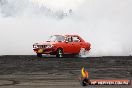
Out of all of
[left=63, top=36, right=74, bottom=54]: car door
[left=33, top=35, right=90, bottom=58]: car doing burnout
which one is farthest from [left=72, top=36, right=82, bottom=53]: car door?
[left=63, top=36, right=74, bottom=54]: car door

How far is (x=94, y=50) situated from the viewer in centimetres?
3275

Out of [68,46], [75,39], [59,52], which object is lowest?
[59,52]

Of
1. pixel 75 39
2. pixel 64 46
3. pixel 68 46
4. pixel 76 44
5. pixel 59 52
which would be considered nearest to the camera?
pixel 59 52

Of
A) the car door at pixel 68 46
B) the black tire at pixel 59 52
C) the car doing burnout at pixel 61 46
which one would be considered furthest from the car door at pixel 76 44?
the black tire at pixel 59 52

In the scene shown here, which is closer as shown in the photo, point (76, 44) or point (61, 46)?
point (61, 46)

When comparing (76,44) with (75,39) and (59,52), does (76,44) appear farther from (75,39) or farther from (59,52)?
(59,52)

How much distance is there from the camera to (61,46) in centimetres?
2731

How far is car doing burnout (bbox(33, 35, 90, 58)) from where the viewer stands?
1056 inches

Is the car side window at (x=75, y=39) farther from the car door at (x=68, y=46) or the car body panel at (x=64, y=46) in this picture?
the car door at (x=68, y=46)

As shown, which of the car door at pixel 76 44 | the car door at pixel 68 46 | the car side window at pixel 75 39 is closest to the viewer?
the car door at pixel 68 46

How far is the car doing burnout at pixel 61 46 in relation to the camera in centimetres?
2683

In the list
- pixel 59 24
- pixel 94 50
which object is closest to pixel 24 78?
pixel 94 50

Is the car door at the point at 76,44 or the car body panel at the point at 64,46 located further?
the car door at the point at 76,44

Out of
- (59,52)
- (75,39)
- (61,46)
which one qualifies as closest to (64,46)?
(61,46)
